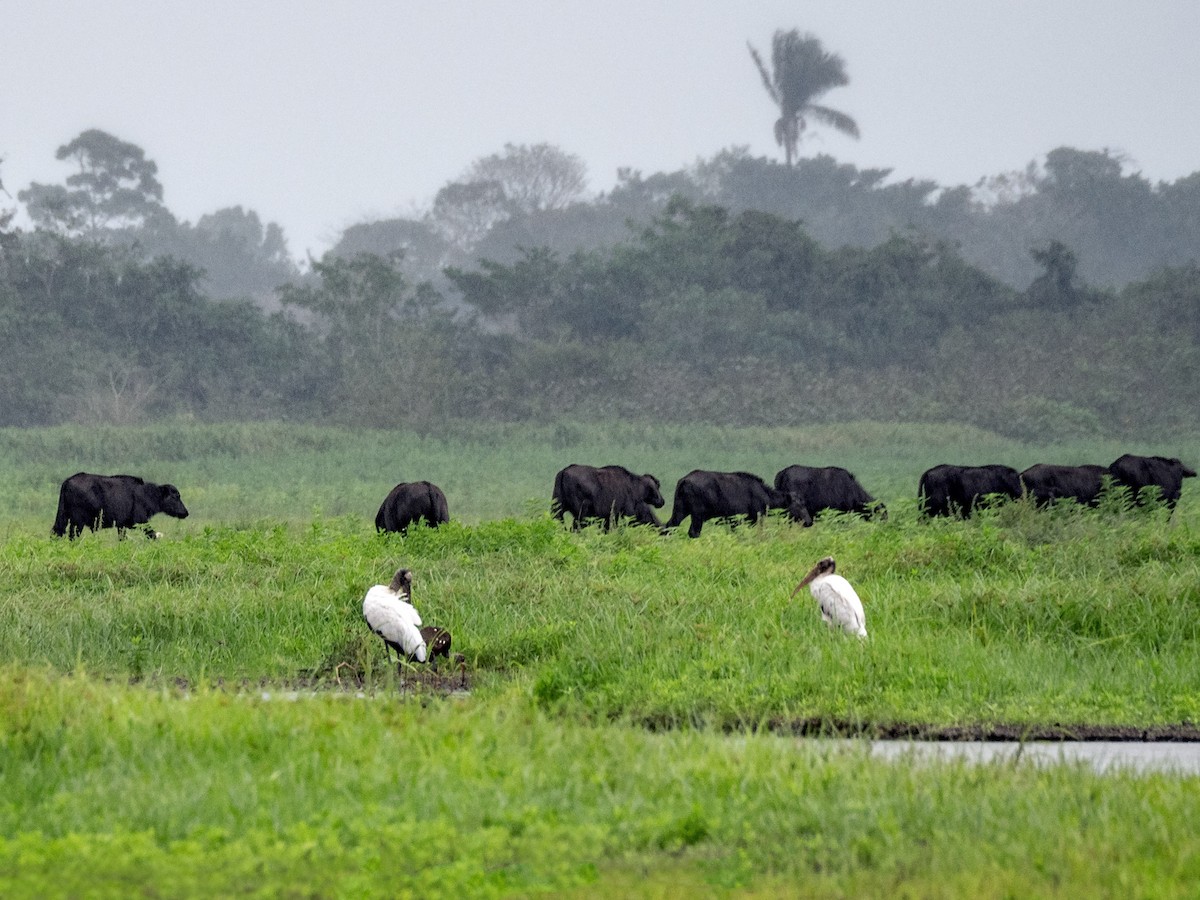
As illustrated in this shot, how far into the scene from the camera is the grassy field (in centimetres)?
584

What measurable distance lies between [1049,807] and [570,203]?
82342 mm

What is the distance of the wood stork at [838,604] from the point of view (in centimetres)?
1145

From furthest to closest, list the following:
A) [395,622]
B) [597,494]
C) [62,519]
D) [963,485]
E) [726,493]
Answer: [963,485], [597,494], [726,493], [62,519], [395,622]

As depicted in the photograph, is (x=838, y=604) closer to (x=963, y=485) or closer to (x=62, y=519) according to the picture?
(x=963, y=485)

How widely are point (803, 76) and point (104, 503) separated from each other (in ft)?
202

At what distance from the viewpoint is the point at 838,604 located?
11586 millimetres

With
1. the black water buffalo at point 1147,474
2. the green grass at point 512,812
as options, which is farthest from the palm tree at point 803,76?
the green grass at point 512,812

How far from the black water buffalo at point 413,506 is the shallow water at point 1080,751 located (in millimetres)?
11876

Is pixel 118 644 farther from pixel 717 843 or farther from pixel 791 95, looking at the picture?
pixel 791 95

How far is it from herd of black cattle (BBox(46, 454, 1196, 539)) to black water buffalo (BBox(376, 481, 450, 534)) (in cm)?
2

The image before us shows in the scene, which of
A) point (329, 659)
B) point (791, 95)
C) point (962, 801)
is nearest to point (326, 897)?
point (962, 801)

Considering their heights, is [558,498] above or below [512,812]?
above

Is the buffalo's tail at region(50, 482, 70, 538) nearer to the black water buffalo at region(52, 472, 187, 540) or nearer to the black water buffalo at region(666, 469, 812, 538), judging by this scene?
the black water buffalo at region(52, 472, 187, 540)

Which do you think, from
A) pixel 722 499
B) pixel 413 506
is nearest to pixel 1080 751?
pixel 413 506
